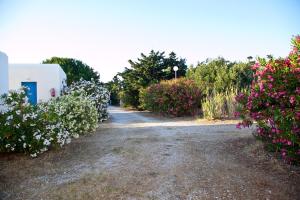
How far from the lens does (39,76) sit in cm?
1614

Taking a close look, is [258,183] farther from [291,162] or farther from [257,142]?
[257,142]

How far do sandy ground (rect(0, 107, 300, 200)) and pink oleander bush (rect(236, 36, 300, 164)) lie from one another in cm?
41

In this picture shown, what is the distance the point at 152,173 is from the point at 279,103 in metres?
2.56

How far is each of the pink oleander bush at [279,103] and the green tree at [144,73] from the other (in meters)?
17.7

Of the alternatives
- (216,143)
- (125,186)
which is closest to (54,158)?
(125,186)

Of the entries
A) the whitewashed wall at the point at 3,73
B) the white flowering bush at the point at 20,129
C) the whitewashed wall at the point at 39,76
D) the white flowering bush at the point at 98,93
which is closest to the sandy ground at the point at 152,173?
the white flowering bush at the point at 20,129

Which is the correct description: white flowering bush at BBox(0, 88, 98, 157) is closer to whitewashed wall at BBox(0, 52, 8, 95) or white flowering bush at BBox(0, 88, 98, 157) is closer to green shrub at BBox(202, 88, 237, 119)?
whitewashed wall at BBox(0, 52, 8, 95)

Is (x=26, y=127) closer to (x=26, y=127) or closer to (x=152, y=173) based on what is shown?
(x=26, y=127)

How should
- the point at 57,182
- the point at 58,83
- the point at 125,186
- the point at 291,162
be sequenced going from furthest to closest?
1. the point at 58,83
2. the point at 291,162
3. the point at 57,182
4. the point at 125,186

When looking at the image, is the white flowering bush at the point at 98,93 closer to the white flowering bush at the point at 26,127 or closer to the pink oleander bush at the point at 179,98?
the pink oleander bush at the point at 179,98

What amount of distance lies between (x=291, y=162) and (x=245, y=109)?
53.0 inches

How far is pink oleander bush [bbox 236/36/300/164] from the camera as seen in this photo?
4.54 meters

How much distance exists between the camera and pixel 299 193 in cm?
416

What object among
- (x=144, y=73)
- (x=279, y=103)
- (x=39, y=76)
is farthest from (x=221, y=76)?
(x=279, y=103)
